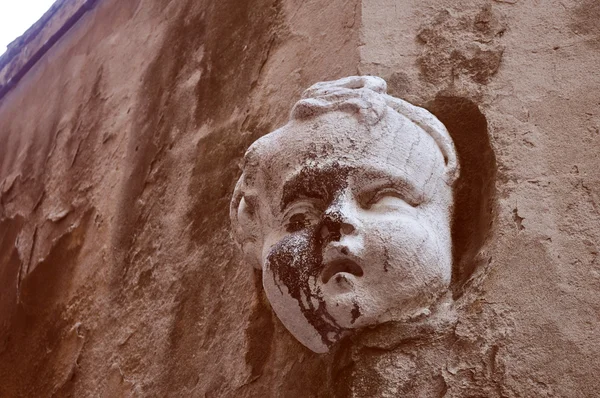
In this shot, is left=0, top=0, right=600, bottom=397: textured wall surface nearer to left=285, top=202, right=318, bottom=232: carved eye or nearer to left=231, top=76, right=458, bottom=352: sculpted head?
left=231, top=76, right=458, bottom=352: sculpted head

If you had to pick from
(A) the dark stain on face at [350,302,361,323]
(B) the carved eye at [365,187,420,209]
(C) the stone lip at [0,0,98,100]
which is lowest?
(C) the stone lip at [0,0,98,100]

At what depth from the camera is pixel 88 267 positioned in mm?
2131

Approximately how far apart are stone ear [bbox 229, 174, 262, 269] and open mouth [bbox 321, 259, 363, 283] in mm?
208

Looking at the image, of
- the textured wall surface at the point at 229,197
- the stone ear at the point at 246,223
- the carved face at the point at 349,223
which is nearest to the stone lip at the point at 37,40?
the textured wall surface at the point at 229,197

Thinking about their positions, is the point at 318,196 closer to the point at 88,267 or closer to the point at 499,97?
the point at 499,97

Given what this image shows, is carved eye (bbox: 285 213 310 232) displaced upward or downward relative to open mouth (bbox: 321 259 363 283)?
upward

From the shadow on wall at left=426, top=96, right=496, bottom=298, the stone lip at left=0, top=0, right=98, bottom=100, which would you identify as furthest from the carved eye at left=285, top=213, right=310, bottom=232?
the stone lip at left=0, top=0, right=98, bottom=100

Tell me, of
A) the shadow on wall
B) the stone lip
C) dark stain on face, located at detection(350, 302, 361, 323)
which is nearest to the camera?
dark stain on face, located at detection(350, 302, 361, 323)

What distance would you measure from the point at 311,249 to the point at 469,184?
1.06ft

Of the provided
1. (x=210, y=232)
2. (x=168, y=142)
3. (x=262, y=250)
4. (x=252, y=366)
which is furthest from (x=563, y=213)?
(x=168, y=142)

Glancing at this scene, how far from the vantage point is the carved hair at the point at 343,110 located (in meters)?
1.22

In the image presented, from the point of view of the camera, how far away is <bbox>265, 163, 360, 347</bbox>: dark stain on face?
1.12 m

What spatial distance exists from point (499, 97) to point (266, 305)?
22.1 inches

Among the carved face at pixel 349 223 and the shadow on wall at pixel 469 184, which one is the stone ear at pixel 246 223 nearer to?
the carved face at pixel 349 223
